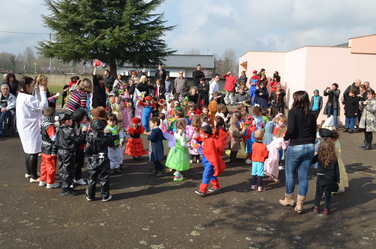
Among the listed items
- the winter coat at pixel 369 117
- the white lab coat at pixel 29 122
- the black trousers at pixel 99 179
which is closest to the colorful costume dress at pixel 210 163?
the black trousers at pixel 99 179

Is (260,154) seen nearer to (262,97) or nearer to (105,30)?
(262,97)

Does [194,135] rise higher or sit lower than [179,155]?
higher

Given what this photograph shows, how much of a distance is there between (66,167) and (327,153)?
14.7 feet

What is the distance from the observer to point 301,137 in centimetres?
526

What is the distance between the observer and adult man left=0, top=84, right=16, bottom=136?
1074cm

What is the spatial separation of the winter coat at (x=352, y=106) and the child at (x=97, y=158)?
35.3ft

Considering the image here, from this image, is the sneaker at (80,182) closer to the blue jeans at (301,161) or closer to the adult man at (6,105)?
the blue jeans at (301,161)

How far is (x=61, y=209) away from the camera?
533 centimetres

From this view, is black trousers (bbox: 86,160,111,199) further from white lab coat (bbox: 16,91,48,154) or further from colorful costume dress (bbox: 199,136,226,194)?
colorful costume dress (bbox: 199,136,226,194)

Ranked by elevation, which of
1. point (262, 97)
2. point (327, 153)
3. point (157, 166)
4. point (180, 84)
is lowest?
point (157, 166)

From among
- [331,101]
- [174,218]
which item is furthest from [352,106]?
[174,218]

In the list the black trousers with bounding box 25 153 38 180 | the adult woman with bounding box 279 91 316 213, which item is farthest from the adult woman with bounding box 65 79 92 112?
the adult woman with bounding box 279 91 316 213

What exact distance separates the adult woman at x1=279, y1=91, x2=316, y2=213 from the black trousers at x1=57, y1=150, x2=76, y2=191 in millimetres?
3778

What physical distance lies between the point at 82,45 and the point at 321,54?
59.6 ft
